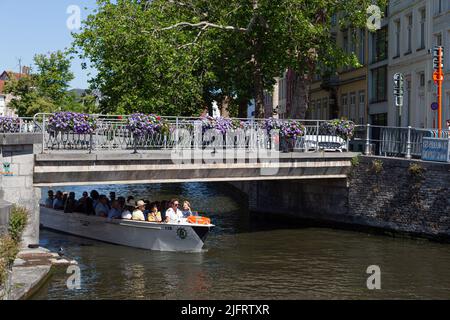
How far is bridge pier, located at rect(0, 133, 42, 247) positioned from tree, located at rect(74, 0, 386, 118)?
40.7 feet

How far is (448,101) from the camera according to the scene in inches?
1367

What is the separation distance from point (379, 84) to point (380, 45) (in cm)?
219

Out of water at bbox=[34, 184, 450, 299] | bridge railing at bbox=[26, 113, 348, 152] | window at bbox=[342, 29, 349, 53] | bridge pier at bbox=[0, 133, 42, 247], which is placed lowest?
water at bbox=[34, 184, 450, 299]

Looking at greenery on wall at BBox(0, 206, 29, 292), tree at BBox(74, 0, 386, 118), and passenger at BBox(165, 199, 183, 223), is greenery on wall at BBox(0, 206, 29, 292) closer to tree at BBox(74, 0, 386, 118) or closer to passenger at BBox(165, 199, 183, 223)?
passenger at BBox(165, 199, 183, 223)

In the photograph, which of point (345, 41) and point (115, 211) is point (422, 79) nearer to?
point (345, 41)

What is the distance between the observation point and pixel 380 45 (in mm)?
43562

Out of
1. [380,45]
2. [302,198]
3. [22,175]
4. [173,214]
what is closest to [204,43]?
[302,198]

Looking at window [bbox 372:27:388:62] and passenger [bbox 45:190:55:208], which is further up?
window [bbox 372:27:388:62]

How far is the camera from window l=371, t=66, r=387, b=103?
4331 centimetres

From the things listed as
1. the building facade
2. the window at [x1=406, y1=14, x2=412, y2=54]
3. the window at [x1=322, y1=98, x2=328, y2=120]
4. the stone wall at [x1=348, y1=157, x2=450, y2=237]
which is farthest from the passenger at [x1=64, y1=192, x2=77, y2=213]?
the window at [x1=322, y1=98, x2=328, y2=120]

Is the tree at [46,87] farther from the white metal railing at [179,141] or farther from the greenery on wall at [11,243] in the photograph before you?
the greenery on wall at [11,243]
